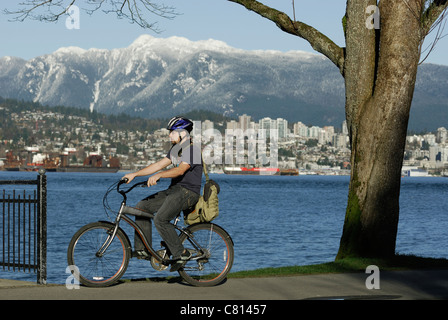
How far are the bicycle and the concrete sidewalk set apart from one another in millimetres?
170

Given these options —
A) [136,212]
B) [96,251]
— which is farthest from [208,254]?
[96,251]

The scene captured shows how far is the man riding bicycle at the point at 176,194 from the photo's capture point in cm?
923

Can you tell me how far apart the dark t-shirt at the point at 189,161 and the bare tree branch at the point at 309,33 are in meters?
4.59

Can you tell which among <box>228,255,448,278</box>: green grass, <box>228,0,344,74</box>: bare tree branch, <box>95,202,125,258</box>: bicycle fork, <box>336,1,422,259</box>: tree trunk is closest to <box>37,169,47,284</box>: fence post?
<box>95,202,125,258</box>: bicycle fork

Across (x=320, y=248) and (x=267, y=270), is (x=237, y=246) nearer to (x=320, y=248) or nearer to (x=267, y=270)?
(x=320, y=248)

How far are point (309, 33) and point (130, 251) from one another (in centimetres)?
559

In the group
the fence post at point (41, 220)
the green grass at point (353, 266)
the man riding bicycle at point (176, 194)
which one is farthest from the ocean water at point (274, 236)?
the man riding bicycle at point (176, 194)

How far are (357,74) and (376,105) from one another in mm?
648

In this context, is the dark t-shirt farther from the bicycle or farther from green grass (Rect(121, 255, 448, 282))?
green grass (Rect(121, 255, 448, 282))

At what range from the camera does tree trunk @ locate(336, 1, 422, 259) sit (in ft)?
40.4

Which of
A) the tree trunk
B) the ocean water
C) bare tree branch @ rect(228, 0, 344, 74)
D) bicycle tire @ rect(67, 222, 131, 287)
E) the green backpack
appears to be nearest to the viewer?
bicycle tire @ rect(67, 222, 131, 287)

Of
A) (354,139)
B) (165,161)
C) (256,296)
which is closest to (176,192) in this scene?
(165,161)

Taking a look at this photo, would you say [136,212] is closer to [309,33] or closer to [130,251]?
[130,251]
